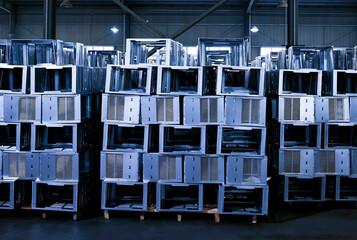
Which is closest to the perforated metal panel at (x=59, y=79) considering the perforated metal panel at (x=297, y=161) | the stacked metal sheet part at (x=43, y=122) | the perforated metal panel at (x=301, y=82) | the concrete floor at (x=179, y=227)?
the stacked metal sheet part at (x=43, y=122)

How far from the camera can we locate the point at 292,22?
10266 mm

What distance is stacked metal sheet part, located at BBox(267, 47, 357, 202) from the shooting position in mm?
7352

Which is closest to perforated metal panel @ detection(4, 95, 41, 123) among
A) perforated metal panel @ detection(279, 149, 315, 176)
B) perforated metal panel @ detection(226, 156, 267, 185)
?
perforated metal panel @ detection(226, 156, 267, 185)

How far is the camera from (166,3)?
2238 centimetres

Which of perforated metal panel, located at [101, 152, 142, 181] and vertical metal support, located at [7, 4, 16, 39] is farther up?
vertical metal support, located at [7, 4, 16, 39]

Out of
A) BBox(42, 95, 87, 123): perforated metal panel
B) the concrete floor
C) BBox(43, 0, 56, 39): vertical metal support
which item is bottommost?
the concrete floor

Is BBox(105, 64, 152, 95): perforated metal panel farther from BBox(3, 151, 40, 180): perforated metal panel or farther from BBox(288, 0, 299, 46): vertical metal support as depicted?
BBox(288, 0, 299, 46): vertical metal support

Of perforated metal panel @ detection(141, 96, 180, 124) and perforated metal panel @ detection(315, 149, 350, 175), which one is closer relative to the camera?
perforated metal panel @ detection(141, 96, 180, 124)

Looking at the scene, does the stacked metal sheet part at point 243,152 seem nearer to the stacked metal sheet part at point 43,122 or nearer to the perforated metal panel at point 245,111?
the perforated metal panel at point 245,111

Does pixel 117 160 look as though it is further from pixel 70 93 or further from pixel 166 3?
pixel 166 3

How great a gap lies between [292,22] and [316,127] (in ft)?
12.3

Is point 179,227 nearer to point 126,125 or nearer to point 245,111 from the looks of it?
point 126,125

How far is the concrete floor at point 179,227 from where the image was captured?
6.08 m

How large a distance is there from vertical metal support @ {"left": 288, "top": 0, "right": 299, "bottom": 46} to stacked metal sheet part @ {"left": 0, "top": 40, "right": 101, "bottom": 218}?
5494 millimetres
